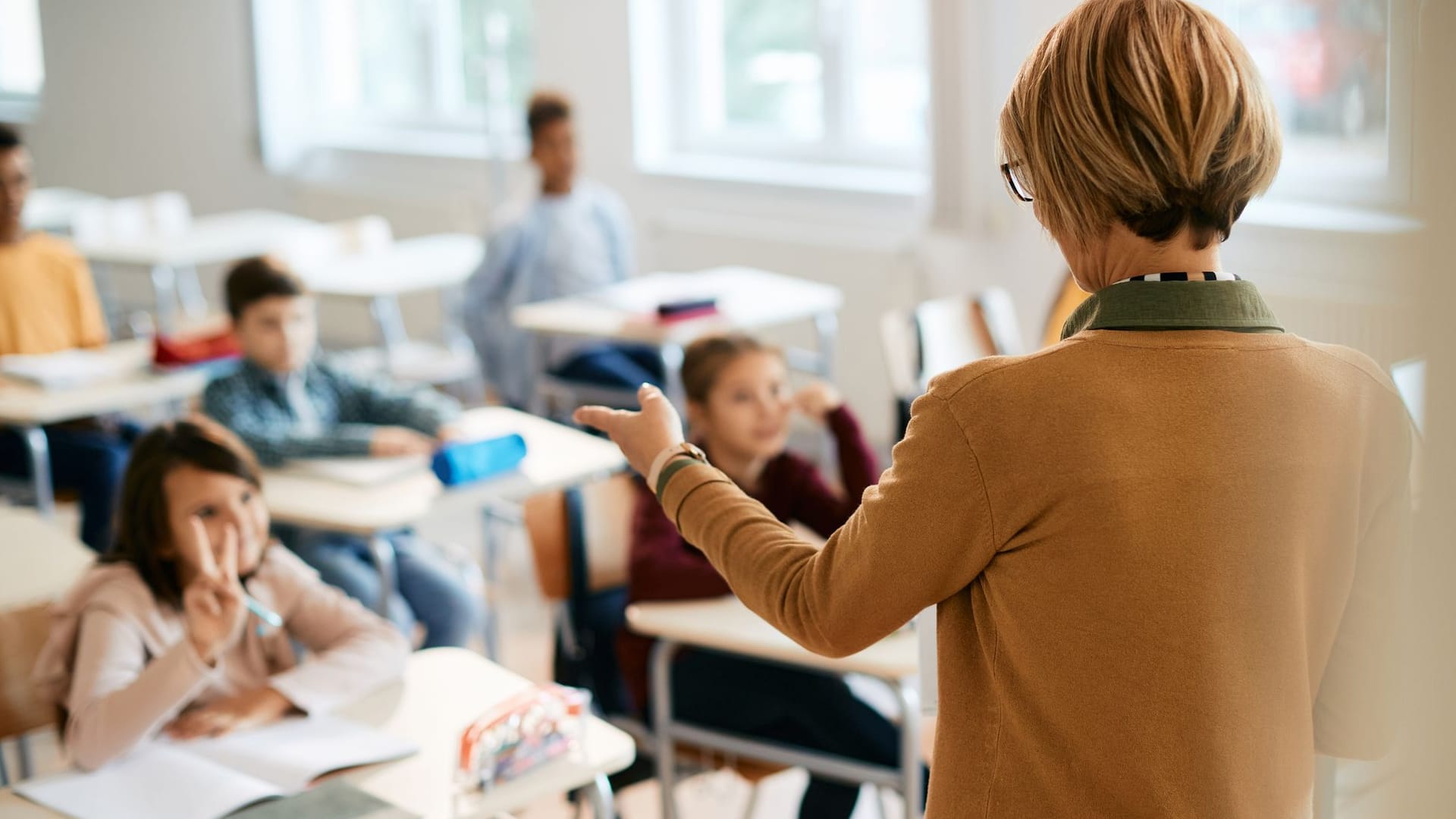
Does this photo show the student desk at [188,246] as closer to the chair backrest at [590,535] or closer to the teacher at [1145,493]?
the chair backrest at [590,535]

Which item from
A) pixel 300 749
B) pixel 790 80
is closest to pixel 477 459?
pixel 300 749

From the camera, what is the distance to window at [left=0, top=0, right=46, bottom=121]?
846 centimetres

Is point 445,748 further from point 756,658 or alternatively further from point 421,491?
point 421,491

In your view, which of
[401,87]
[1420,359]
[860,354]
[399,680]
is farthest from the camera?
[401,87]

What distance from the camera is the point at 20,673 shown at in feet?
6.35

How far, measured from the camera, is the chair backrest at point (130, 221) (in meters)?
6.02

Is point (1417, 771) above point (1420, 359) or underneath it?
underneath

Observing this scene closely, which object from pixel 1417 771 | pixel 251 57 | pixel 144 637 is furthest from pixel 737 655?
pixel 251 57

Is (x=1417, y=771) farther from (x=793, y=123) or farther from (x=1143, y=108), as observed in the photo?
(x=793, y=123)

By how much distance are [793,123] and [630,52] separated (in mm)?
734

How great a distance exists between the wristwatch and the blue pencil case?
161 centimetres

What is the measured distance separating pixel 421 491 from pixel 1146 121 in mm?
2041

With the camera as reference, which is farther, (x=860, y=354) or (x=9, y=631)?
(x=860, y=354)

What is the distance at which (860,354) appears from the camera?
5250mm
